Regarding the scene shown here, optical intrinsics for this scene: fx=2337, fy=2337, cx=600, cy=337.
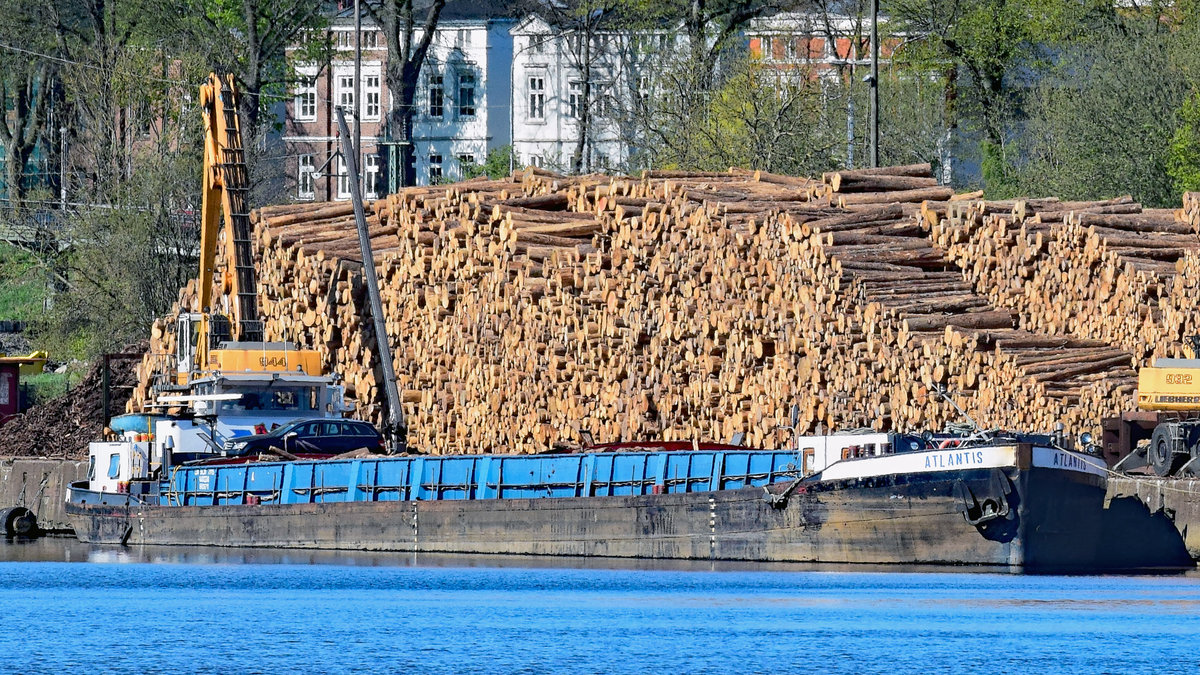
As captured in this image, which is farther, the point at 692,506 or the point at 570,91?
the point at 570,91

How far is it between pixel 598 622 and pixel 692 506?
848cm

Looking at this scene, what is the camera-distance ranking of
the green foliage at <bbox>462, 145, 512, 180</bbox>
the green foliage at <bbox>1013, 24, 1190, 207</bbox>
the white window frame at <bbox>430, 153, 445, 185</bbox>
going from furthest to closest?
the white window frame at <bbox>430, 153, 445, 185</bbox>
the green foliage at <bbox>462, 145, 512, 180</bbox>
the green foliage at <bbox>1013, 24, 1190, 207</bbox>

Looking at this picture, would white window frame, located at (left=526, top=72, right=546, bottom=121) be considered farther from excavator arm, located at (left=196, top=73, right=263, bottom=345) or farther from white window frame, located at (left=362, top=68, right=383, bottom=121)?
excavator arm, located at (left=196, top=73, right=263, bottom=345)

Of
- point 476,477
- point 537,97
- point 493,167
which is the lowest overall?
point 476,477

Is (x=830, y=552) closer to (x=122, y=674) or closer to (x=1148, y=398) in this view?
(x=1148, y=398)

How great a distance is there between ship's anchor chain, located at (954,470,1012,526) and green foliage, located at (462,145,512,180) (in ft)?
166

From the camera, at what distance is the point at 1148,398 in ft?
116

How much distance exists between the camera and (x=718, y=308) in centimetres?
4009

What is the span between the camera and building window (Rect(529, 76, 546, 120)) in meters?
94.6

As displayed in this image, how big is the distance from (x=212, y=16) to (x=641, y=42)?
15002 millimetres

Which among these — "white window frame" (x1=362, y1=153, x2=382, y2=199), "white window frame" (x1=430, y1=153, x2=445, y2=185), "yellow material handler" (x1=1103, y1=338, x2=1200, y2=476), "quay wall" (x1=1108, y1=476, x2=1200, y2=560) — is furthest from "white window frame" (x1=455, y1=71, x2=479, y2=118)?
"quay wall" (x1=1108, y1=476, x2=1200, y2=560)

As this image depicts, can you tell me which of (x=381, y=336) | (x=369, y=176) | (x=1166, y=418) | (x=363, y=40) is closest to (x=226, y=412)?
(x=381, y=336)

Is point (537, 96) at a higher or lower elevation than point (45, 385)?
higher

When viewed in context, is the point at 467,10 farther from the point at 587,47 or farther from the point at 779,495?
the point at 779,495
